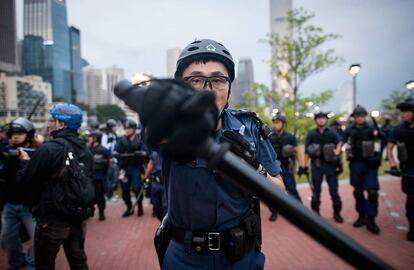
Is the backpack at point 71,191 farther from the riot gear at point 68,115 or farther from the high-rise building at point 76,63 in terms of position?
the high-rise building at point 76,63

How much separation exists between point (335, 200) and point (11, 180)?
246 inches

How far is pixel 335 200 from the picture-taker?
19.8 feet

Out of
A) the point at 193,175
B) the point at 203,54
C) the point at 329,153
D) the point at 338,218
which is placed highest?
the point at 203,54

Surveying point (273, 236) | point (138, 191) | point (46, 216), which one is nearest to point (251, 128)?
point (46, 216)

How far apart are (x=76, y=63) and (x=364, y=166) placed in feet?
275

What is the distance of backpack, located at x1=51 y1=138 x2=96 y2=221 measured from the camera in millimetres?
2928

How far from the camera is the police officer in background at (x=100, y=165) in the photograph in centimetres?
677

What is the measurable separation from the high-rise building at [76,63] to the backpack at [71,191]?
6474 centimetres

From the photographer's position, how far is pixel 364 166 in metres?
5.54

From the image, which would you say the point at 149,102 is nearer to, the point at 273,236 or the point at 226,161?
the point at 226,161

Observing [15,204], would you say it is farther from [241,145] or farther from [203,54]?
[241,145]

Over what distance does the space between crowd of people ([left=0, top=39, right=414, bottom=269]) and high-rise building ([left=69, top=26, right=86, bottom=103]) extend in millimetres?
63883

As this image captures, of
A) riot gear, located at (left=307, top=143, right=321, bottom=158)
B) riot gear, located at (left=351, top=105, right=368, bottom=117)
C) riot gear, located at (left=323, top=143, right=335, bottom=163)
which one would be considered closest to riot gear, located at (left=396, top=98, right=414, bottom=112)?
riot gear, located at (left=351, top=105, right=368, bottom=117)

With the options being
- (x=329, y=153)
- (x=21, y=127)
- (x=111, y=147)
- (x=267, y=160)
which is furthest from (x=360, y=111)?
(x=111, y=147)
